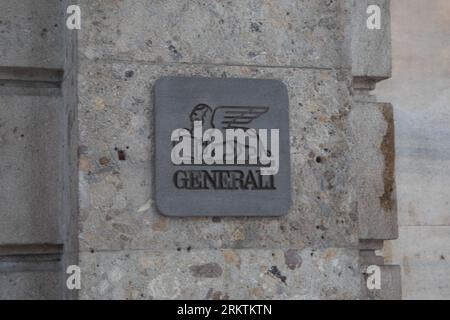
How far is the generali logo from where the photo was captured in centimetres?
501

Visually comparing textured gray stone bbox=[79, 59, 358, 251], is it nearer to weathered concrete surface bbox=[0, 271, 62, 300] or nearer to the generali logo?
the generali logo

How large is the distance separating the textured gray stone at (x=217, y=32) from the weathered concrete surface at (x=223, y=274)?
86 cm

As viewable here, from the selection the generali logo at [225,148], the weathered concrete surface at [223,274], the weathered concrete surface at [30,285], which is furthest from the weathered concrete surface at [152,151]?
the weathered concrete surface at [30,285]

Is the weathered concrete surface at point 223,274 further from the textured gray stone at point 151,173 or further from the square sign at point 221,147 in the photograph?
the square sign at point 221,147

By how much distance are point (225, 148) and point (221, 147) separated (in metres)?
0.02

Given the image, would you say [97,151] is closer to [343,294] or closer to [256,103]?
[256,103]

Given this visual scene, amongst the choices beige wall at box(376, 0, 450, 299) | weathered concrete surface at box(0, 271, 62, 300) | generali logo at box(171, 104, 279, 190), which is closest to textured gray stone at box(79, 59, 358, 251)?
generali logo at box(171, 104, 279, 190)

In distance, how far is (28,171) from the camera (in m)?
5.28

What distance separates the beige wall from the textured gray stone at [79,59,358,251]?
1.17 m

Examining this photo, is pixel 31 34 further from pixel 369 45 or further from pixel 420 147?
pixel 420 147

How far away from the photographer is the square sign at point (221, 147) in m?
4.99

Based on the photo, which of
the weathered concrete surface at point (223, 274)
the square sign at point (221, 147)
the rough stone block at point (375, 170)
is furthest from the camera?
the rough stone block at point (375, 170)

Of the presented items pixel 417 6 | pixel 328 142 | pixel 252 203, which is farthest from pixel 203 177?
pixel 417 6

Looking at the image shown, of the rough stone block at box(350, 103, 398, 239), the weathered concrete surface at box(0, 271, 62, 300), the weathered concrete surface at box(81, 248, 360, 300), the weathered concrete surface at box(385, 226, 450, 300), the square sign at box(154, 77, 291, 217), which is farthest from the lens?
the weathered concrete surface at box(385, 226, 450, 300)
